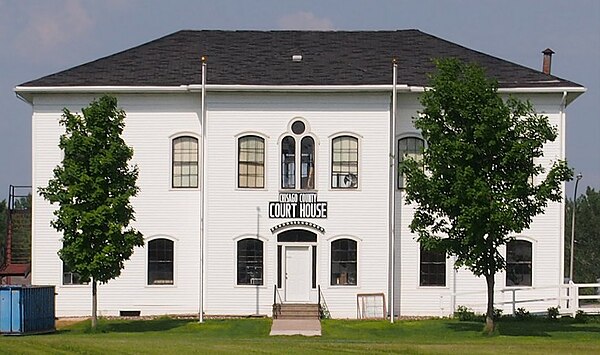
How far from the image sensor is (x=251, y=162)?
39125 millimetres

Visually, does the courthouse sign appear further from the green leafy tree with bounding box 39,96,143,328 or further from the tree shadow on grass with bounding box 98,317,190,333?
the green leafy tree with bounding box 39,96,143,328

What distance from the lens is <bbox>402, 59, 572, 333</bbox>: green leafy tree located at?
3023 centimetres

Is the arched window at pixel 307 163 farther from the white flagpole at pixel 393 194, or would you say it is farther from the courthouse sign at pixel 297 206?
the white flagpole at pixel 393 194

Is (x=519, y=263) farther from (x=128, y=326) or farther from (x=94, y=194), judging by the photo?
(x=94, y=194)

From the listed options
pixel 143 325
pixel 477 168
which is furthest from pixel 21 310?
pixel 477 168

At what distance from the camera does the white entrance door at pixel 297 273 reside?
39031mm

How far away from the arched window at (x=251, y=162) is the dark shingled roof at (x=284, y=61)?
2011 millimetres

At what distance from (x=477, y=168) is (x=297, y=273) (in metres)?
10.2

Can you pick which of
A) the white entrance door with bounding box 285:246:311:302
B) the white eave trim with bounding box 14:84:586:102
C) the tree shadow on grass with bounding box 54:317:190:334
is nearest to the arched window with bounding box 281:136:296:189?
the white eave trim with bounding box 14:84:586:102

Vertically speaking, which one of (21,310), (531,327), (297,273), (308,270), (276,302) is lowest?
(531,327)

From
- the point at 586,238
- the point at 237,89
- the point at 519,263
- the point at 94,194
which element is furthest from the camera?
the point at 586,238

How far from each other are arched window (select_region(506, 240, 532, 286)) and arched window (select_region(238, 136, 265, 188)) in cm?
872

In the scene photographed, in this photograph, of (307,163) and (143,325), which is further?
(307,163)

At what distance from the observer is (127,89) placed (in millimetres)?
38969
